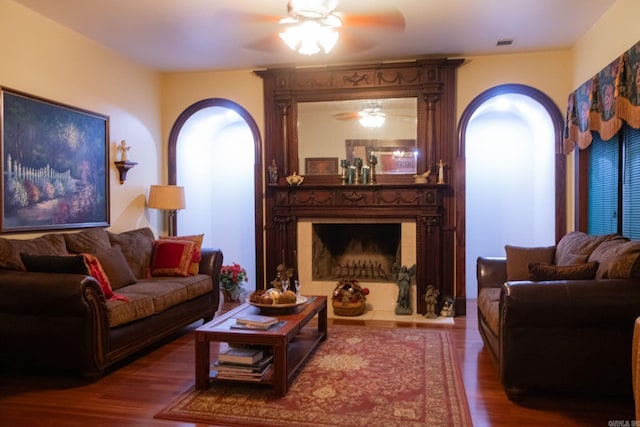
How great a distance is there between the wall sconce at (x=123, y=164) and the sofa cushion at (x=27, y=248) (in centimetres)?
120

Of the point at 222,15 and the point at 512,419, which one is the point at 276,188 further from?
the point at 512,419

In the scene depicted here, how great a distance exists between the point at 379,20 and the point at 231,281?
10.7 ft

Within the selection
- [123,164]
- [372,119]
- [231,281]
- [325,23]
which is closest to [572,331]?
[325,23]

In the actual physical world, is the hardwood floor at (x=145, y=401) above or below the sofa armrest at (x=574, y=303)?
below

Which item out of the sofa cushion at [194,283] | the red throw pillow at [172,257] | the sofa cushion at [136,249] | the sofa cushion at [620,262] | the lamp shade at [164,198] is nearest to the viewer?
the sofa cushion at [620,262]

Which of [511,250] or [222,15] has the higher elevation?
[222,15]

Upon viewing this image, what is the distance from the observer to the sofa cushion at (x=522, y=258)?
3.76 metres

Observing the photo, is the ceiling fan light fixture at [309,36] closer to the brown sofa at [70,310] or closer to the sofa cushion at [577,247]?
the brown sofa at [70,310]

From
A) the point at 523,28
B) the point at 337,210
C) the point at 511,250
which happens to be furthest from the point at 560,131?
the point at 337,210

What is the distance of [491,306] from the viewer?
324cm

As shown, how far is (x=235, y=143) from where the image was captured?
6426 mm

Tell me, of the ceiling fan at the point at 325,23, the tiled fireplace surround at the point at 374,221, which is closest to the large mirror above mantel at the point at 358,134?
the tiled fireplace surround at the point at 374,221

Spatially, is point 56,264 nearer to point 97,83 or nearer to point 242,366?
point 242,366

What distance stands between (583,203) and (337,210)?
2.46 meters
